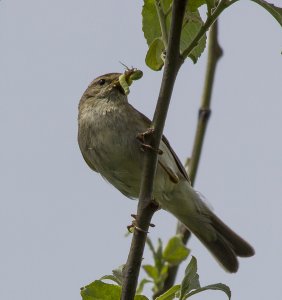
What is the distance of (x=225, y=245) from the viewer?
6363 mm

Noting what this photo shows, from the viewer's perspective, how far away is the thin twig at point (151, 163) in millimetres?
2115

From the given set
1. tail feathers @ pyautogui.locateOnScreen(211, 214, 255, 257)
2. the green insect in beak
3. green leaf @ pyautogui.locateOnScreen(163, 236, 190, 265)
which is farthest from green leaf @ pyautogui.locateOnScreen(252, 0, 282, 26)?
tail feathers @ pyautogui.locateOnScreen(211, 214, 255, 257)

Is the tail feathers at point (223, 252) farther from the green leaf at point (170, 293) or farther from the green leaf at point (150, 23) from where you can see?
the green leaf at point (150, 23)

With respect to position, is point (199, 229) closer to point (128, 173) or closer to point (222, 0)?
point (128, 173)

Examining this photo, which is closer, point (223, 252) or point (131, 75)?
point (131, 75)

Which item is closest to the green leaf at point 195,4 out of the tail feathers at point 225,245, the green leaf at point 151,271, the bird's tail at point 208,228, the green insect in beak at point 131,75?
the green insect in beak at point 131,75

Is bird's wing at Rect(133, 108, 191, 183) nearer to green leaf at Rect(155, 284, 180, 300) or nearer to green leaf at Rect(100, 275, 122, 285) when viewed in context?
green leaf at Rect(100, 275, 122, 285)

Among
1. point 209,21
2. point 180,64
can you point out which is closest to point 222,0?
point 209,21

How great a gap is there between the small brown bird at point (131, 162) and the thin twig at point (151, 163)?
204 cm

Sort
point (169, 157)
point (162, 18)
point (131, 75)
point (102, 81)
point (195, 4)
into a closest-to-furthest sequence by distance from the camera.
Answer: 1. point (162, 18)
2. point (195, 4)
3. point (131, 75)
4. point (169, 157)
5. point (102, 81)

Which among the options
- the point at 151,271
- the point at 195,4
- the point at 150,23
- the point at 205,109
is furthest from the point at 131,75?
the point at 151,271

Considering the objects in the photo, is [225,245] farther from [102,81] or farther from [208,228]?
[102,81]

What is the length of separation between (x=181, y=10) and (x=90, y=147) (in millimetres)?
3388

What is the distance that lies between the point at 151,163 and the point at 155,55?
46 cm
